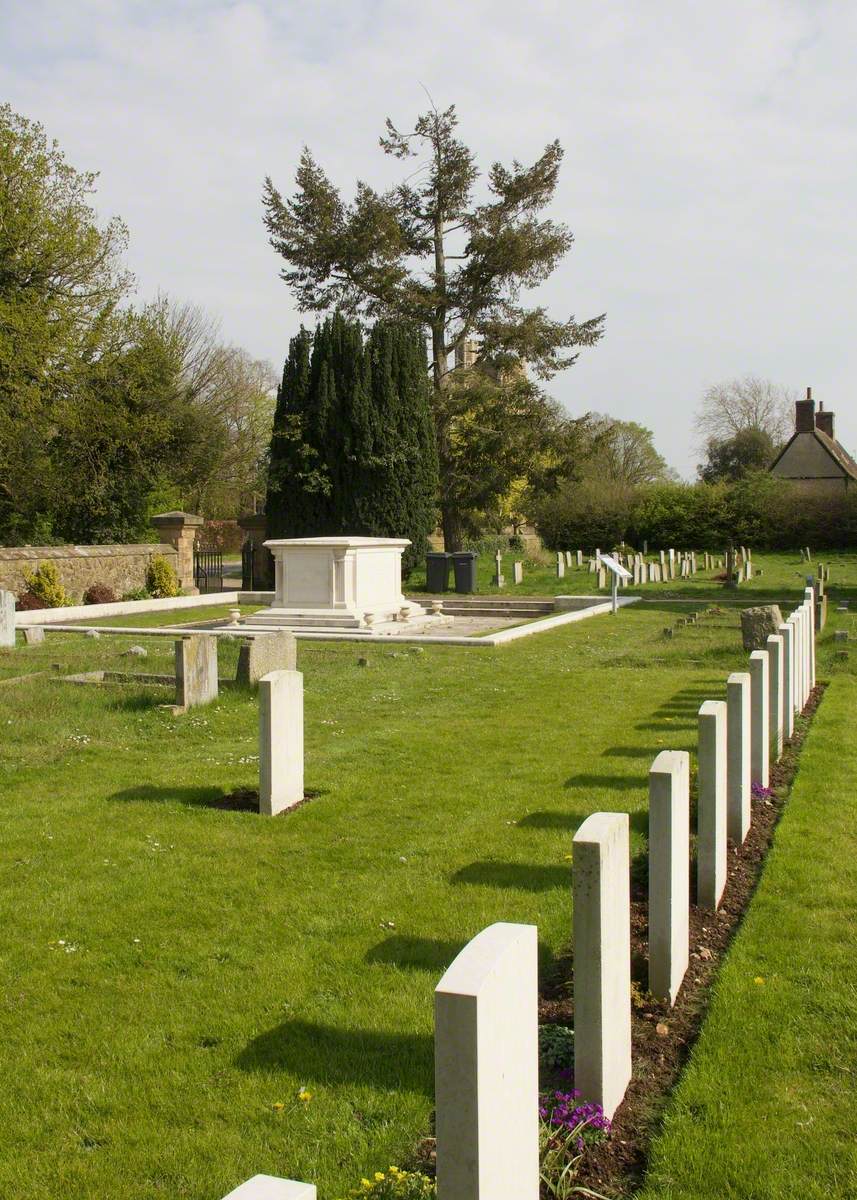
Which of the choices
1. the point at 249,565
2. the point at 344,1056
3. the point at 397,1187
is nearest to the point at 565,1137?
the point at 397,1187

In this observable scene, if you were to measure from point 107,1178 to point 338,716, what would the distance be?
682 centimetres

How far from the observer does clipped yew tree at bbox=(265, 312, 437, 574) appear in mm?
27094

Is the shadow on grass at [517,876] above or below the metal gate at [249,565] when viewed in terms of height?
below

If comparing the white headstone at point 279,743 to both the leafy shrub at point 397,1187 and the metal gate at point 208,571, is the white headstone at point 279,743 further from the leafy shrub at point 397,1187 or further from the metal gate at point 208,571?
the metal gate at point 208,571

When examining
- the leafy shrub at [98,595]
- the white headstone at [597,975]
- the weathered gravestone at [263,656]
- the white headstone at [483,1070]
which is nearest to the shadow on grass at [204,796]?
the weathered gravestone at [263,656]

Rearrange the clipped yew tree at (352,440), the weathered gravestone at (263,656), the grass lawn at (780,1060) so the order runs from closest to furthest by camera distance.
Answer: the grass lawn at (780,1060) < the weathered gravestone at (263,656) < the clipped yew tree at (352,440)

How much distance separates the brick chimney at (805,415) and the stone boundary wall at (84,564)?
126 ft

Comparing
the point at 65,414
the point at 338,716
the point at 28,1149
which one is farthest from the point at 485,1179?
the point at 65,414

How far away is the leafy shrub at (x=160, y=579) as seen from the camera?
82.7 ft

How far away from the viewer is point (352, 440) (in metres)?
27.2

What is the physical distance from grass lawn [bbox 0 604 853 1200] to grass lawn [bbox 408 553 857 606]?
15.7 meters

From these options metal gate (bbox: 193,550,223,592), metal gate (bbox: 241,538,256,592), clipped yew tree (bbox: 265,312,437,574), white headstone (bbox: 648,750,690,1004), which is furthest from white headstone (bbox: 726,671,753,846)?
metal gate (bbox: 241,538,256,592)

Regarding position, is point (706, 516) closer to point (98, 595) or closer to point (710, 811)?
point (98, 595)

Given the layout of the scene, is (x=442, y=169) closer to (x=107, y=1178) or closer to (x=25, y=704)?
(x=25, y=704)
